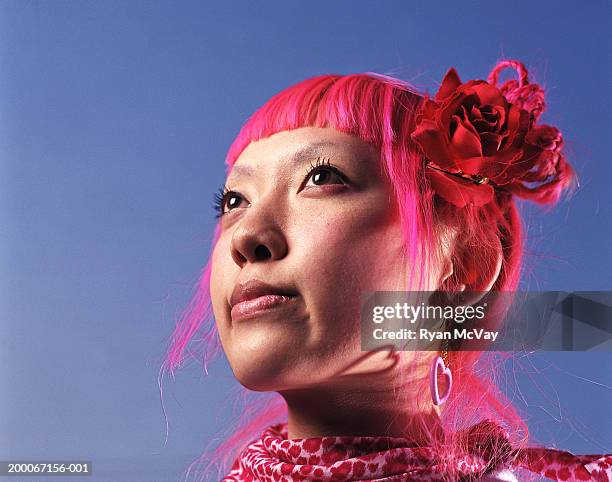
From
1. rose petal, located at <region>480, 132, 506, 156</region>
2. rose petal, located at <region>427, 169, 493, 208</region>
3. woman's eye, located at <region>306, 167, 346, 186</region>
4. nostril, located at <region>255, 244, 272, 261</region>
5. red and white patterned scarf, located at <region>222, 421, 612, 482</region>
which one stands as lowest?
red and white patterned scarf, located at <region>222, 421, 612, 482</region>

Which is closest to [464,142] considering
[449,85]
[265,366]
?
[449,85]

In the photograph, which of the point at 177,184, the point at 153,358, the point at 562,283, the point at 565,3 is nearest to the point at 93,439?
the point at 153,358

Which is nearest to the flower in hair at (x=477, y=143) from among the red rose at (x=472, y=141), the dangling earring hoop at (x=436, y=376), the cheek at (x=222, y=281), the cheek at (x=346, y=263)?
the red rose at (x=472, y=141)

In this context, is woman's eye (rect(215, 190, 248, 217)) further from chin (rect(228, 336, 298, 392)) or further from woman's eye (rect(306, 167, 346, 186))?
chin (rect(228, 336, 298, 392))

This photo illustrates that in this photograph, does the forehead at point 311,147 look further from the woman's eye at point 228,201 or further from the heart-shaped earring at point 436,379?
the heart-shaped earring at point 436,379

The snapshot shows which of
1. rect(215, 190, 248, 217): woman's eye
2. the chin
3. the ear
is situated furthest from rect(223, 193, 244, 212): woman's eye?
the ear

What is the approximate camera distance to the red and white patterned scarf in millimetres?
1463

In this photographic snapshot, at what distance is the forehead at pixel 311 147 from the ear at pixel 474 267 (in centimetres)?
21

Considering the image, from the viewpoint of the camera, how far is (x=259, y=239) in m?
1.48

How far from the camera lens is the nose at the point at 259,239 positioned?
148cm

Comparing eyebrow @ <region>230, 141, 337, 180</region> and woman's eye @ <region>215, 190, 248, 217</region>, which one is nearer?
eyebrow @ <region>230, 141, 337, 180</region>

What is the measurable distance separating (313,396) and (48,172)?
0.74 metres

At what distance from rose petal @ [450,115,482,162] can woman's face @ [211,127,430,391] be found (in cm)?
12

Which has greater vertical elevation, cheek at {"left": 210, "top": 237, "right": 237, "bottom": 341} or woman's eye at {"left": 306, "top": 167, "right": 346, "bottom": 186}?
woman's eye at {"left": 306, "top": 167, "right": 346, "bottom": 186}
